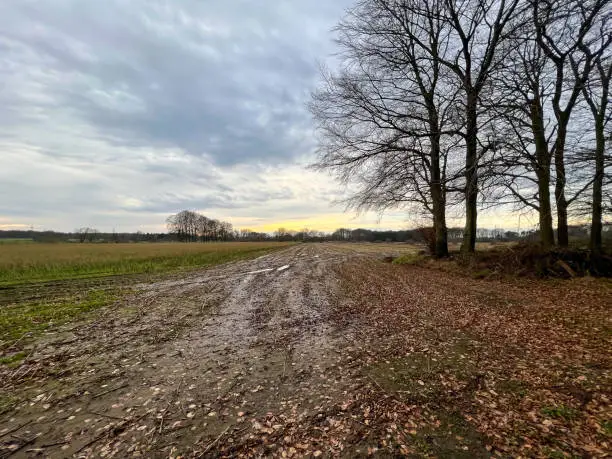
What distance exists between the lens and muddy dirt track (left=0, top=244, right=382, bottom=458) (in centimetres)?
352

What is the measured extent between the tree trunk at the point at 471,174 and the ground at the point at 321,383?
17.8 feet

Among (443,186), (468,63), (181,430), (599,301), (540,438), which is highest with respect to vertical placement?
(468,63)

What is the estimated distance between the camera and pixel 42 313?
8.93m

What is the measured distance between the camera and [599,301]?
8.44 metres

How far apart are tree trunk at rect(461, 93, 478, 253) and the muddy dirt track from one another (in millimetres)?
8427

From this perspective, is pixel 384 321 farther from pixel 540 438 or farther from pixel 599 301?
pixel 599 301

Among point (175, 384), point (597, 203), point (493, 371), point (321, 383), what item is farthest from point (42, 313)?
point (597, 203)

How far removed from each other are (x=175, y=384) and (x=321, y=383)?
2.24 meters

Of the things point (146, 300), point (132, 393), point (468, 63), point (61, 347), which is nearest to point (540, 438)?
point (132, 393)

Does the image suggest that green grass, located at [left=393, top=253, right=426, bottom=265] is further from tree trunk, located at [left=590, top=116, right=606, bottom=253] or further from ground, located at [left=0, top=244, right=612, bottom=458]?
ground, located at [left=0, top=244, right=612, bottom=458]

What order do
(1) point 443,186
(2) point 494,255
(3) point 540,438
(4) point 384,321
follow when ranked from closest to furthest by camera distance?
(3) point 540,438 → (4) point 384,321 → (2) point 494,255 → (1) point 443,186

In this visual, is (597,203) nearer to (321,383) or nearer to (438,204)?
(438,204)

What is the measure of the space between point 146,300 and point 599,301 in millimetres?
13788

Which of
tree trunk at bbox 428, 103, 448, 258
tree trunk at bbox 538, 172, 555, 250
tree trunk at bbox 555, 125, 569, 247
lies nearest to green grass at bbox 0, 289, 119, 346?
tree trunk at bbox 555, 125, 569, 247
